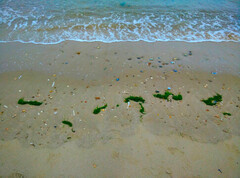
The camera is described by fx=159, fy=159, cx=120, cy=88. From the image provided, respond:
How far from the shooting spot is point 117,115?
4031 millimetres

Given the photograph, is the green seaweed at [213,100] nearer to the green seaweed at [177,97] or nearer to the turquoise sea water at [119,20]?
the green seaweed at [177,97]

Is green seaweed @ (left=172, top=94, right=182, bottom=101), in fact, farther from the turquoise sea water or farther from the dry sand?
the turquoise sea water

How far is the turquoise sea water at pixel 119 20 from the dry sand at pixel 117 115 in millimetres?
1595

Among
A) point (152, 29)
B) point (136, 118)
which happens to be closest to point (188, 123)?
point (136, 118)

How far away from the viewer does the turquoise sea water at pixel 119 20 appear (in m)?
7.47

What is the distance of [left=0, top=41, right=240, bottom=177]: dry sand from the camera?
3.23 metres

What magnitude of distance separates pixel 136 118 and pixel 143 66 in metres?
2.25

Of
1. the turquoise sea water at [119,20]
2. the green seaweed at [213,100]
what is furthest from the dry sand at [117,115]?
the turquoise sea water at [119,20]

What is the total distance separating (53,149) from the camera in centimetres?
342

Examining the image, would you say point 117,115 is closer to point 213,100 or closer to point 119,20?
point 213,100

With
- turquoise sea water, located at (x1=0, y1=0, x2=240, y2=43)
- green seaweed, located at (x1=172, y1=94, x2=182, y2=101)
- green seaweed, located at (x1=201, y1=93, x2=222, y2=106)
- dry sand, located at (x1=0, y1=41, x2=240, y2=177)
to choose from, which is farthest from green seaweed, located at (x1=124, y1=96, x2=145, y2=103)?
turquoise sea water, located at (x1=0, y1=0, x2=240, y2=43)

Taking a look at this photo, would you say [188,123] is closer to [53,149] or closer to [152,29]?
[53,149]

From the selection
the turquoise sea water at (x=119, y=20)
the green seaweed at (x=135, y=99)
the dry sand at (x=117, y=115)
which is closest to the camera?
the dry sand at (x=117, y=115)

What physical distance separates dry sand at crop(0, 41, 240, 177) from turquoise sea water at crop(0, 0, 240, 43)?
5.23 ft
